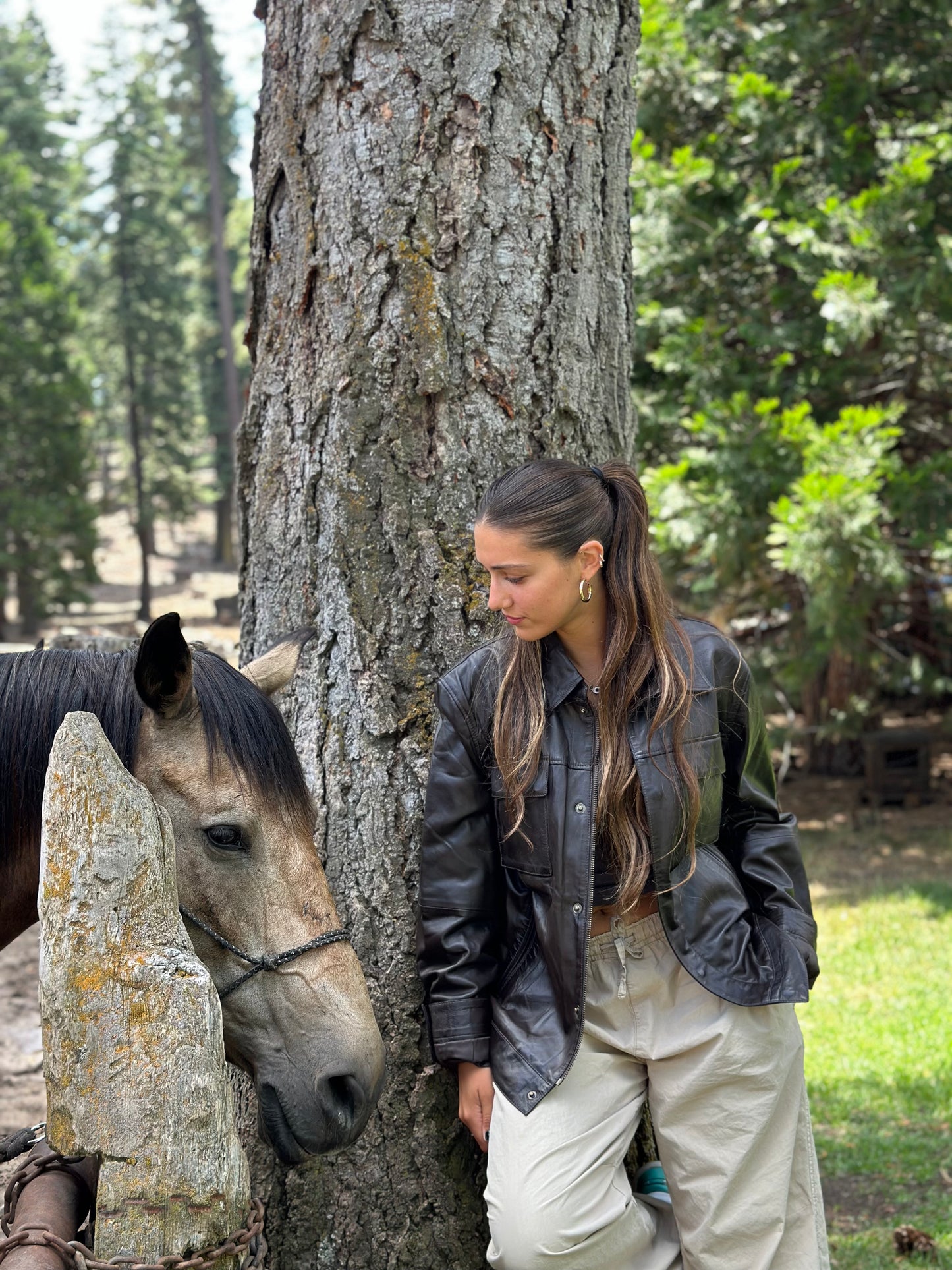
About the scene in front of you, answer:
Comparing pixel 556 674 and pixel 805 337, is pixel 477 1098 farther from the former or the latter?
pixel 805 337

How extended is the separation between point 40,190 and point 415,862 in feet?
100

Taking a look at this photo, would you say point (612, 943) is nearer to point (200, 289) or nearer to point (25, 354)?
point (25, 354)

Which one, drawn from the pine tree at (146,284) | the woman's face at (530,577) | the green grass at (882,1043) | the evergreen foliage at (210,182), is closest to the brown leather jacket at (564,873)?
the woman's face at (530,577)

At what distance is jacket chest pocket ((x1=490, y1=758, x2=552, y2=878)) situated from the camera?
96.4 inches

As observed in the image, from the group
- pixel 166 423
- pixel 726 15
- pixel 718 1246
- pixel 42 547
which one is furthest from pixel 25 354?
pixel 718 1246

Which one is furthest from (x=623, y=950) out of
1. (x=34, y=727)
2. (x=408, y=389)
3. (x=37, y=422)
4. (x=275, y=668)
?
(x=37, y=422)

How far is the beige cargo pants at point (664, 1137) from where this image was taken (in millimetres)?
2346

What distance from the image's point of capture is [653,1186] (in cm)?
271

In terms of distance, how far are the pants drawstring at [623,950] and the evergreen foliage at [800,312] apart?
5.44 metres

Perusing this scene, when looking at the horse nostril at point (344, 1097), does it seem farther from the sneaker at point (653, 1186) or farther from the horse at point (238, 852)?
the sneaker at point (653, 1186)

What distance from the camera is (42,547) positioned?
837 inches

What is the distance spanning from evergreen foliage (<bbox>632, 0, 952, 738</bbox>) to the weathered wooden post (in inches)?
250

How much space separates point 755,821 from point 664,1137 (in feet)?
2.44

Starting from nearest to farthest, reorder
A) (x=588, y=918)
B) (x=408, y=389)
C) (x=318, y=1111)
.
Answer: (x=318, y=1111)
(x=588, y=918)
(x=408, y=389)
